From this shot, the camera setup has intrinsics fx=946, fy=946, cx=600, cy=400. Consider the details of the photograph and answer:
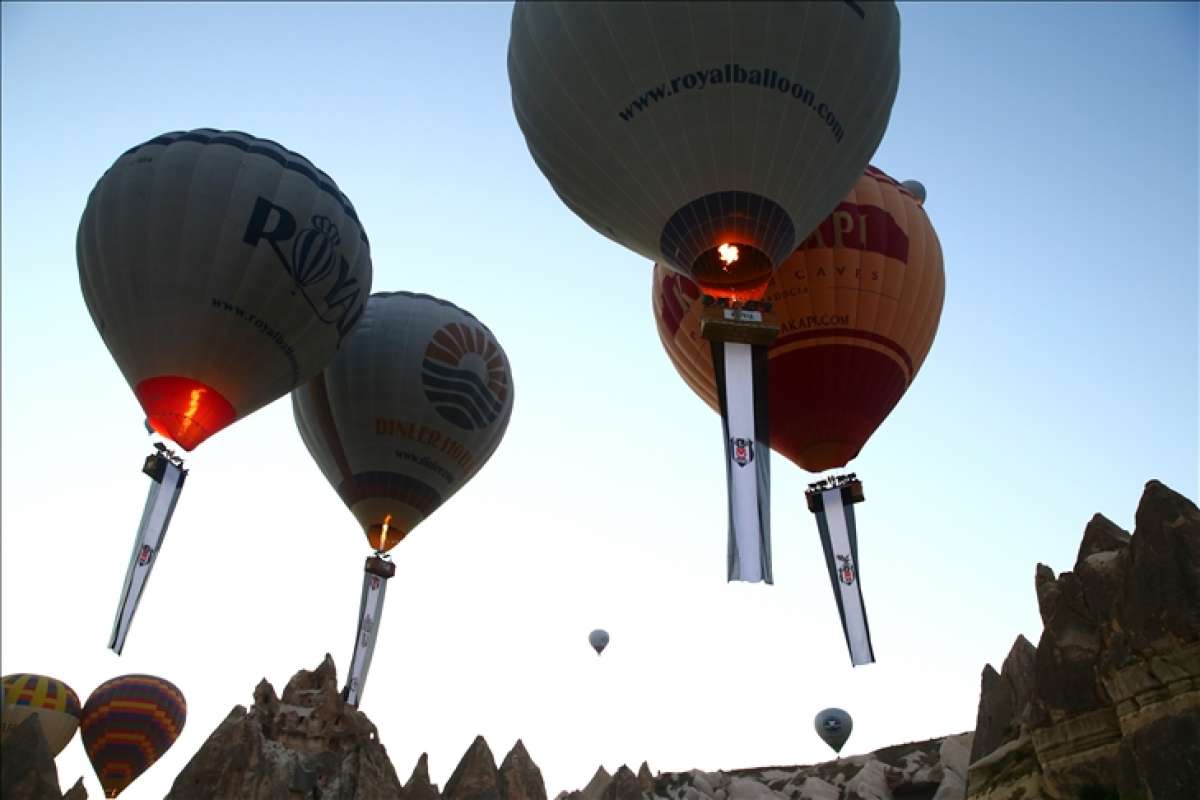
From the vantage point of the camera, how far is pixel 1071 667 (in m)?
12.8

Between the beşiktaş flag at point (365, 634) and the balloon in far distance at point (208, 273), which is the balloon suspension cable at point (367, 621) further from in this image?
the balloon in far distance at point (208, 273)

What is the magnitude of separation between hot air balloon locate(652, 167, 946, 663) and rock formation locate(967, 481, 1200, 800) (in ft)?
10.2

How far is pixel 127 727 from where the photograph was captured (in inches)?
1207

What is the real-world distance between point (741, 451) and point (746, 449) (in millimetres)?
85

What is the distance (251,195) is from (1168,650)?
579 inches

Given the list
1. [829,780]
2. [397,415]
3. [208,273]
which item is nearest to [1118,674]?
[397,415]

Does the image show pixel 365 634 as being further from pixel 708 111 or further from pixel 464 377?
pixel 708 111

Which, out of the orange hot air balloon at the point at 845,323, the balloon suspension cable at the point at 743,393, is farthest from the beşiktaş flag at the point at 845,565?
the balloon suspension cable at the point at 743,393

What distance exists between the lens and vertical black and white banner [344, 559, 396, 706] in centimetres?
1916

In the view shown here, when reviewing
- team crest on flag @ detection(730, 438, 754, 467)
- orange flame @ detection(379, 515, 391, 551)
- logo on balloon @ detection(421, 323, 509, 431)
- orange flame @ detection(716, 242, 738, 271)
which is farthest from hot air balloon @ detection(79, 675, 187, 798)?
orange flame @ detection(716, 242, 738, 271)

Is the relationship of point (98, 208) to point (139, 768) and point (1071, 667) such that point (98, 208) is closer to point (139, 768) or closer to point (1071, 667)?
point (1071, 667)

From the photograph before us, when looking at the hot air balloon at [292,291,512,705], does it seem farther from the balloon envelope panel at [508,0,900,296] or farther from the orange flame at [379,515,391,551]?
the balloon envelope panel at [508,0,900,296]

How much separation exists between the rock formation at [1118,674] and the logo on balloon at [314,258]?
481 inches

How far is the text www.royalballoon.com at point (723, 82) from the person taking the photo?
40.1 feet
